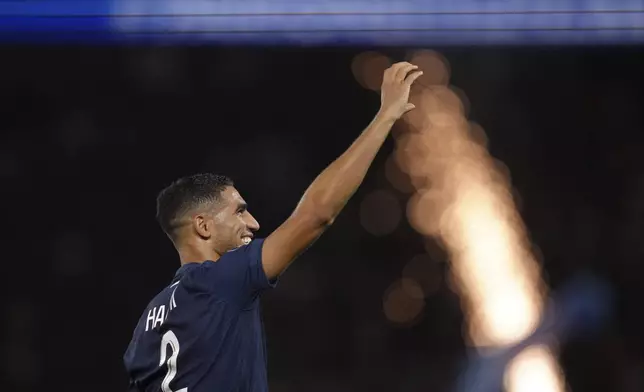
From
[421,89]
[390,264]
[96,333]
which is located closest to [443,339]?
[390,264]

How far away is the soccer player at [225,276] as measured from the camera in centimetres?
281

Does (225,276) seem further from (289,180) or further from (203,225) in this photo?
(289,180)

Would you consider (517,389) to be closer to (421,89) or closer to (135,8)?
(421,89)

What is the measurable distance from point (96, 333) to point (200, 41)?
2.48 metres

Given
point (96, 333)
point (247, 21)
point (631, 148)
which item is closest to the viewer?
point (247, 21)

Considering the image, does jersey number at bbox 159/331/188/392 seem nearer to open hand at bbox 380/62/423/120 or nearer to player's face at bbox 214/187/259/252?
player's face at bbox 214/187/259/252

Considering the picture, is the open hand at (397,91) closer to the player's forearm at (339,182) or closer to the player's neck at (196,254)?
the player's forearm at (339,182)

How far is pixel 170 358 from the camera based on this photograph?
3.04 m

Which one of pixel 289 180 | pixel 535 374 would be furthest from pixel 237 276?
pixel 289 180

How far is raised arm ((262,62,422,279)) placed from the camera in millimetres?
2797

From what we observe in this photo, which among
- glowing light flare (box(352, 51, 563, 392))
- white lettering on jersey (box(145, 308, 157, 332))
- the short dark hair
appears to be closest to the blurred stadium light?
glowing light flare (box(352, 51, 563, 392))

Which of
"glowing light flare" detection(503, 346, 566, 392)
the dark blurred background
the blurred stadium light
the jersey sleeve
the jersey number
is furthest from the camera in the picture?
the dark blurred background

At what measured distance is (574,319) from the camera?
28.6 ft

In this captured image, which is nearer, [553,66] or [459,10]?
[459,10]
